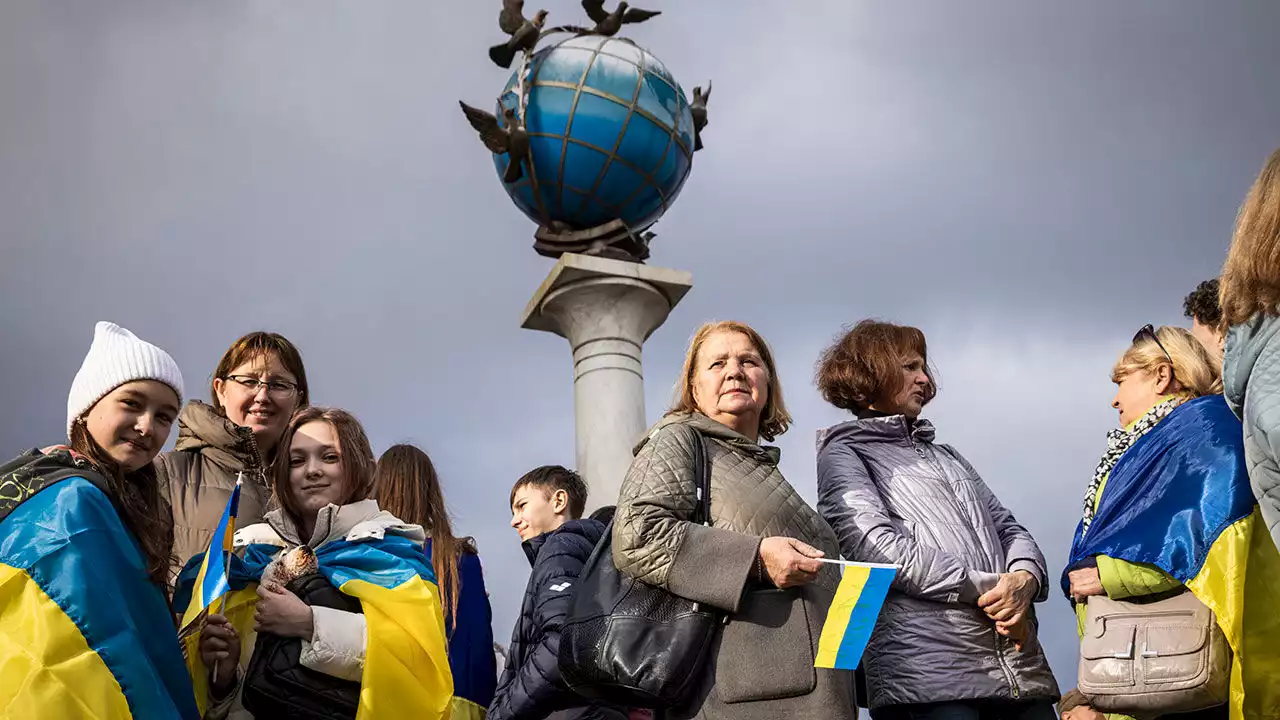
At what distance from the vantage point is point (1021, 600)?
3.92 meters

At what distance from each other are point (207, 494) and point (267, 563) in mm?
469

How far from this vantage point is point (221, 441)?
163 inches

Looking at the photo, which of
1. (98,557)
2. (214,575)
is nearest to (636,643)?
(214,575)

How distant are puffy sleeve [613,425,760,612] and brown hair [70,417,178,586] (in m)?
1.07

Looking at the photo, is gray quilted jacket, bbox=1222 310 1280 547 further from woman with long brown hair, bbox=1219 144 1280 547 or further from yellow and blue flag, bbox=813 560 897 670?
yellow and blue flag, bbox=813 560 897 670

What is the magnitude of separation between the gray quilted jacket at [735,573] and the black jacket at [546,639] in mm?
508

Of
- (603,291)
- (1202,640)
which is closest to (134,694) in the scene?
(1202,640)

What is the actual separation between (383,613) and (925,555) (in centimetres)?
146

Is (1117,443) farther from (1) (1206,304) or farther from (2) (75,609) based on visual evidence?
(2) (75,609)

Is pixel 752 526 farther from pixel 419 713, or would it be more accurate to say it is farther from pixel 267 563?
pixel 267 563

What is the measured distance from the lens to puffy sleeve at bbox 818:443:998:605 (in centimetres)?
387

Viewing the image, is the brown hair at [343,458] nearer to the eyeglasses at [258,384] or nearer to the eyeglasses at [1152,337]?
the eyeglasses at [258,384]

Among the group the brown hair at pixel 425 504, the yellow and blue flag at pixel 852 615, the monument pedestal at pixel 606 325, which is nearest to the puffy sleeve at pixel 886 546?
the yellow and blue flag at pixel 852 615

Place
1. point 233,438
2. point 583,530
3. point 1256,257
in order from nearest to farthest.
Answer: point 1256,257 → point 233,438 → point 583,530
